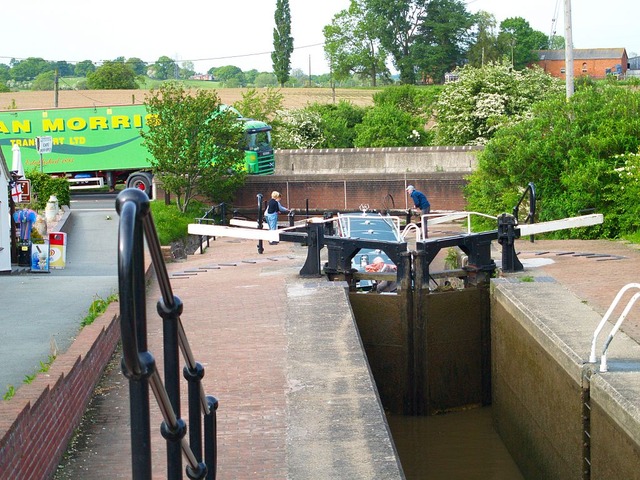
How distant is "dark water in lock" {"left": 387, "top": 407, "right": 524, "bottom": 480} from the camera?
13219mm

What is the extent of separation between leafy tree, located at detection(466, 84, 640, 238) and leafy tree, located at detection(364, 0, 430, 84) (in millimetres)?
87543

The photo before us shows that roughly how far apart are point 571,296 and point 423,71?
100015 millimetres

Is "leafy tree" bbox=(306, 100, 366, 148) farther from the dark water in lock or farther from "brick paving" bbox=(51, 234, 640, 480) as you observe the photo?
the dark water in lock

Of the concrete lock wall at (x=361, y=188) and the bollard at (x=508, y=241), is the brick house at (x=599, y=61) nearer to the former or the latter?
the concrete lock wall at (x=361, y=188)

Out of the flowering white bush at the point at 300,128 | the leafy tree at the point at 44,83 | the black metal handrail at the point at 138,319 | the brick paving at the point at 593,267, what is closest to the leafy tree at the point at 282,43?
the leafy tree at the point at 44,83

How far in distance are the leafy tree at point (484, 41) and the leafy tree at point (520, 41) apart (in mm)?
1410

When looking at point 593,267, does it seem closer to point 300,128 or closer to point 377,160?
point 377,160

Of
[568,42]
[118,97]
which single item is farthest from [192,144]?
[118,97]

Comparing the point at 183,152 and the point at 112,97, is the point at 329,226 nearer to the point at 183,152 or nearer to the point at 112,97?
the point at 183,152

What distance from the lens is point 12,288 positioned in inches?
685

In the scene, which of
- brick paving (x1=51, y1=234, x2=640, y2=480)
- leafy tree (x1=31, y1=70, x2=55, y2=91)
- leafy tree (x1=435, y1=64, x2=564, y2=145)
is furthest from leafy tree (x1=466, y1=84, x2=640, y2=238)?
leafy tree (x1=31, y1=70, x2=55, y2=91)

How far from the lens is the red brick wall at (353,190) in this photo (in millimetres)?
35938

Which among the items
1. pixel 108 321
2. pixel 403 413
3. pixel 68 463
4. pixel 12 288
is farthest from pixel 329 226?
pixel 68 463

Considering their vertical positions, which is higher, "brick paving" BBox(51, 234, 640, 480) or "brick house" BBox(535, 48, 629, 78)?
"brick house" BBox(535, 48, 629, 78)
